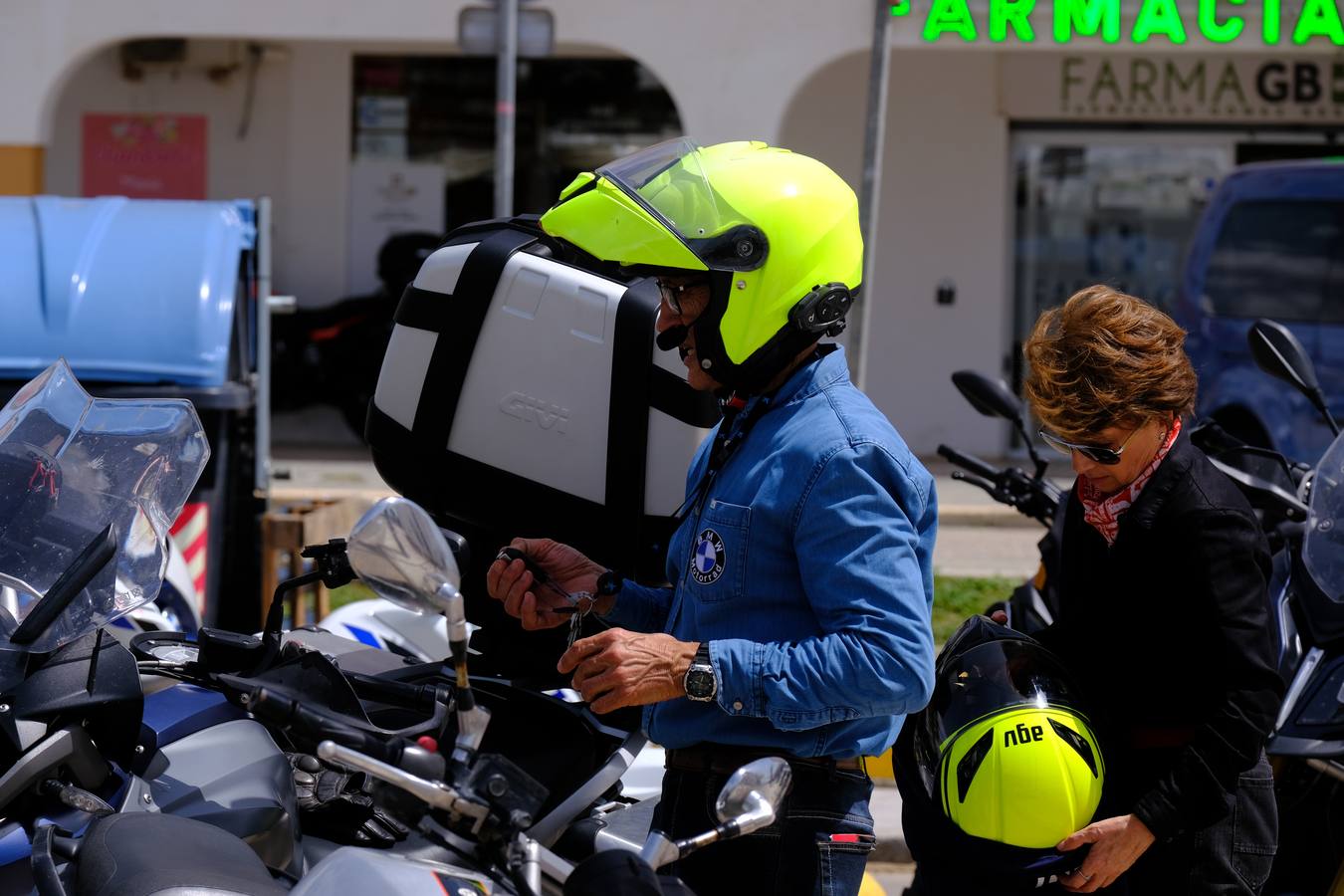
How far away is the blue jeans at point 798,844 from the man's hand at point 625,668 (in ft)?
0.85

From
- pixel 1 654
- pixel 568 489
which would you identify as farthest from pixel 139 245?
pixel 1 654

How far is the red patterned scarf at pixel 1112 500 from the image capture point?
2.48 meters

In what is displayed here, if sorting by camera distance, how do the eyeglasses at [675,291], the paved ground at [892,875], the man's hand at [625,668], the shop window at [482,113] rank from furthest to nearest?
the shop window at [482,113], the paved ground at [892,875], the eyeglasses at [675,291], the man's hand at [625,668]

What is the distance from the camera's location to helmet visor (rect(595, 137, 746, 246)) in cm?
216

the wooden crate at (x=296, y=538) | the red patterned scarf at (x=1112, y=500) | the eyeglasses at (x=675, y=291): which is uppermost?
the eyeglasses at (x=675, y=291)

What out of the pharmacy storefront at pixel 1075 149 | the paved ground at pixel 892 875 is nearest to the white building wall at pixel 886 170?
the pharmacy storefront at pixel 1075 149

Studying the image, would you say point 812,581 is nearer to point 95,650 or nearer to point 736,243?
point 736,243

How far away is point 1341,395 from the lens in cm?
793

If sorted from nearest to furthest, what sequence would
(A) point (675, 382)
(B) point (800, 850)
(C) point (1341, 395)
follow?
(B) point (800, 850), (A) point (675, 382), (C) point (1341, 395)

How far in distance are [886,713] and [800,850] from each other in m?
0.23

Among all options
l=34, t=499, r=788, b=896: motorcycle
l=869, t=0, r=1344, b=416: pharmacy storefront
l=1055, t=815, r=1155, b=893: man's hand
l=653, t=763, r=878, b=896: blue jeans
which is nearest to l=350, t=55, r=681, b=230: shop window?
l=869, t=0, r=1344, b=416: pharmacy storefront

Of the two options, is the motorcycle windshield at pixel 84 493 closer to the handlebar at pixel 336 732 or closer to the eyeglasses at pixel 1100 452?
the handlebar at pixel 336 732

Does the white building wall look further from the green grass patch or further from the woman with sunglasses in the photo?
the woman with sunglasses

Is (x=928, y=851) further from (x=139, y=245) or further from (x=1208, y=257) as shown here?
(x=1208, y=257)
